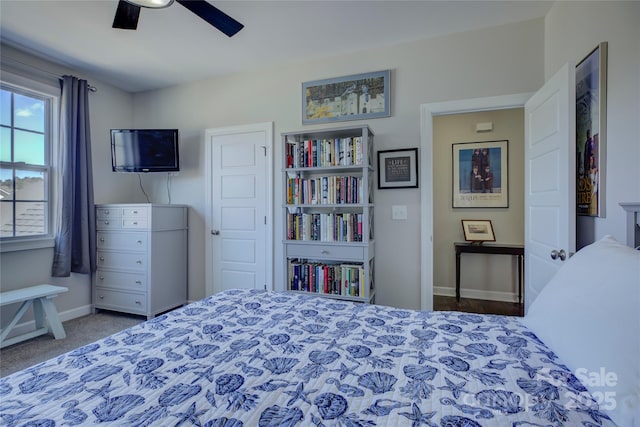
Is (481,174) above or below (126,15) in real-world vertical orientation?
below

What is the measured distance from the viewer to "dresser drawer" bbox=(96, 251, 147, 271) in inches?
120

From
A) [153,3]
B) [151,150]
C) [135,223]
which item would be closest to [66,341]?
[135,223]

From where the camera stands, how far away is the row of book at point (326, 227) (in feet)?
8.35

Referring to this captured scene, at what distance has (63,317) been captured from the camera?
3055mm

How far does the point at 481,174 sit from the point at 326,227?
2234 mm

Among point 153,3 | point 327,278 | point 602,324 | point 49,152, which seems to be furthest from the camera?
point 49,152

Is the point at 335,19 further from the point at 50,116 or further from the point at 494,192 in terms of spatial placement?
the point at 50,116

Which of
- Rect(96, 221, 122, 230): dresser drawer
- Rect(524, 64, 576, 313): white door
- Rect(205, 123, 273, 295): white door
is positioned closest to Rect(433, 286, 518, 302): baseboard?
Rect(524, 64, 576, 313): white door

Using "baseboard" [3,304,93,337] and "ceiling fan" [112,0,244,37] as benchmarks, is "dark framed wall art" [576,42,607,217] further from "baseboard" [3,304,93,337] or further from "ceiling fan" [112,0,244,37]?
"baseboard" [3,304,93,337]

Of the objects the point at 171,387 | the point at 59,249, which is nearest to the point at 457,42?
the point at 171,387

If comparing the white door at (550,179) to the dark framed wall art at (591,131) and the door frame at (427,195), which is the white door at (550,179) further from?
the door frame at (427,195)

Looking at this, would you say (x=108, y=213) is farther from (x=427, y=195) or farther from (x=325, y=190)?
(x=427, y=195)

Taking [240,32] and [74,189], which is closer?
[240,32]

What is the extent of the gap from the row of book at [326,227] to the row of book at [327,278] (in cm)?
24
